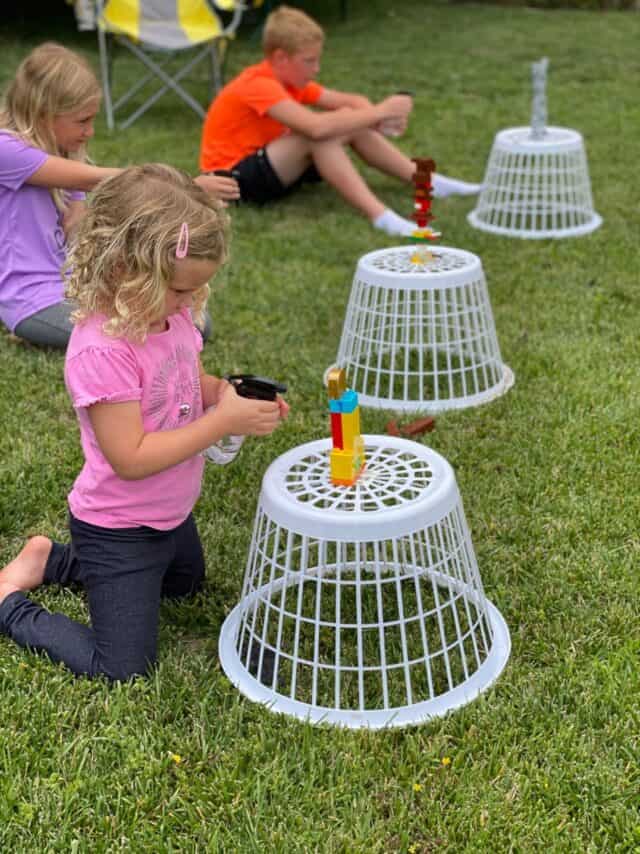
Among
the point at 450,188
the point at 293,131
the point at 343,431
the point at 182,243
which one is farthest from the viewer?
the point at 450,188

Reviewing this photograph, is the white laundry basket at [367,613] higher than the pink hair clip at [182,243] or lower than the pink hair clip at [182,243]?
lower

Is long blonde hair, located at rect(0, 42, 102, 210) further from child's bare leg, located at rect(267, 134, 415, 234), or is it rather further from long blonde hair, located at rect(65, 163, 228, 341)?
child's bare leg, located at rect(267, 134, 415, 234)

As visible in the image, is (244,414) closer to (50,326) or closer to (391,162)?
(50,326)

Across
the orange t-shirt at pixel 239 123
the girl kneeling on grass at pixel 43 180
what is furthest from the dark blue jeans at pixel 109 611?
the orange t-shirt at pixel 239 123

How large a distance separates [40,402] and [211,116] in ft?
6.86

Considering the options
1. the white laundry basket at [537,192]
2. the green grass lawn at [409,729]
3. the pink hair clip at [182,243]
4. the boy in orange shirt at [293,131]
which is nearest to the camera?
the green grass lawn at [409,729]

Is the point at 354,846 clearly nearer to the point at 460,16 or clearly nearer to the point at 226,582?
the point at 226,582

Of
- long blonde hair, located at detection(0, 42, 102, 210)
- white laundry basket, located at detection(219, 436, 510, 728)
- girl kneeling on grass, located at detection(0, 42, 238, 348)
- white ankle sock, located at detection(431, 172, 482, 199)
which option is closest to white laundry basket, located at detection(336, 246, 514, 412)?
girl kneeling on grass, located at detection(0, 42, 238, 348)

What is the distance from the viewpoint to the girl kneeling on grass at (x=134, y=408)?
5.31 feet

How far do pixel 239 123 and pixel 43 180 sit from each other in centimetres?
170

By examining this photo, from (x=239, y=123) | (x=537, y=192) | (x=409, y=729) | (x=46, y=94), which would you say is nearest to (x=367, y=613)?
(x=409, y=729)

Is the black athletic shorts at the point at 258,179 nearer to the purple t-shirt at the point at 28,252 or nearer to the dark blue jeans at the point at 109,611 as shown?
the purple t-shirt at the point at 28,252

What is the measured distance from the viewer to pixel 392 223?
159 inches

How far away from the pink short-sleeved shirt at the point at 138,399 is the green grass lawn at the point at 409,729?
0.87 feet
